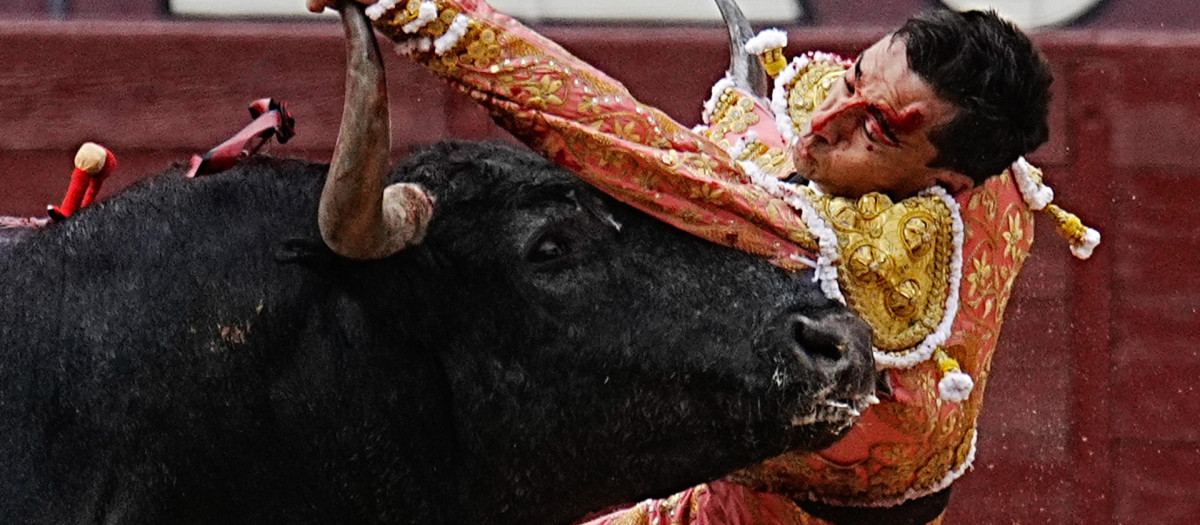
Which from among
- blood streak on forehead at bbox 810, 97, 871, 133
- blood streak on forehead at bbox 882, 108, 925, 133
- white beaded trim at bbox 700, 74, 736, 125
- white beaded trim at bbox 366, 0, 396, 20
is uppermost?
white beaded trim at bbox 366, 0, 396, 20

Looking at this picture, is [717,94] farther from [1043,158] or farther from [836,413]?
[1043,158]

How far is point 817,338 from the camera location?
93.7 inches

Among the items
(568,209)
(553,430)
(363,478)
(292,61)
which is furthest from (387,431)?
(292,61)

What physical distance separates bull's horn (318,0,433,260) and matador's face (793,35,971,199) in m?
0.75

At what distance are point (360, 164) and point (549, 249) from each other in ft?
1.13

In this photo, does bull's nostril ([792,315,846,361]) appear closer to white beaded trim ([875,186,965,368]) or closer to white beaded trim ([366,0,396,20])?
white beaded trim ([875,186,965,368])

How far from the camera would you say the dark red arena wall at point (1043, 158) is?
5340 mm

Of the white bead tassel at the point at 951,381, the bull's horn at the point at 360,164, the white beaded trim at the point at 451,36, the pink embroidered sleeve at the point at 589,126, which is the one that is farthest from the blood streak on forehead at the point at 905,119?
the bull's horn at the point at 360,164

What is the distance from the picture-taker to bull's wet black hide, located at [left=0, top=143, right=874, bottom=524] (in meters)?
2.37

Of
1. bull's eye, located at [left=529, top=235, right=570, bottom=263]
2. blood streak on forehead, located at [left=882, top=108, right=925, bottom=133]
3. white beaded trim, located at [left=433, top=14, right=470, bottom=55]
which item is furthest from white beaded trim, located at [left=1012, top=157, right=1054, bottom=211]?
white beaded trim, located at [left=433, top=14, right=470, bottom=55]

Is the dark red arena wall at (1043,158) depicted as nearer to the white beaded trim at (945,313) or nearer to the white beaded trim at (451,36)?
the white beaded trim at (945,313)

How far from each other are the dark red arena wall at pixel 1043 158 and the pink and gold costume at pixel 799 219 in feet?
7.83

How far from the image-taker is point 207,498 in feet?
7.88

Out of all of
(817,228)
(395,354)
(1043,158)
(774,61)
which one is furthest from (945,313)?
(1043,158)
